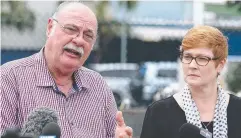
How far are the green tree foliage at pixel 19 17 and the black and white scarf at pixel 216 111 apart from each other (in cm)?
604

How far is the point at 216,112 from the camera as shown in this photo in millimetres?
3875

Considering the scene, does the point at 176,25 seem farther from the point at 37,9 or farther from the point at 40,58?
the point at 40,58

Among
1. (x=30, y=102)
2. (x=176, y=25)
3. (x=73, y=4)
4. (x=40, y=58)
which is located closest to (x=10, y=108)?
(x=30, y=102)

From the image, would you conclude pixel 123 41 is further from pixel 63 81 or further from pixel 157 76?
pixel 63 81

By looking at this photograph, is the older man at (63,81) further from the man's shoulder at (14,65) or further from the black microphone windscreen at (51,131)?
the black microphone windscreen at (51,131)

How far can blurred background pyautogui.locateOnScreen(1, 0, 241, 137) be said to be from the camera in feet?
33.3

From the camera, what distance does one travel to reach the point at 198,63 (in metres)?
3.78

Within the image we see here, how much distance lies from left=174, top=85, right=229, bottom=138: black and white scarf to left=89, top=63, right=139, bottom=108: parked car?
813cm

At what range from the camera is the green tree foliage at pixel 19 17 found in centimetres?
1002

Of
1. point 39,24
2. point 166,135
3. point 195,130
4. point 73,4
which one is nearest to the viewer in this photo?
point 195,130

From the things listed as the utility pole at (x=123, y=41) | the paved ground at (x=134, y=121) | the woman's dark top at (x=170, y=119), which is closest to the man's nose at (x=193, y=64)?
the woman's dark top at (x=170, y=119)

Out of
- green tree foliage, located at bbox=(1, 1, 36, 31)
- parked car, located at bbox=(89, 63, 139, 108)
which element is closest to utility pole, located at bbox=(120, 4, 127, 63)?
parked car, located at bbox=(89, 63, 139, 108)

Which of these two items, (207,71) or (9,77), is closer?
(9,77)

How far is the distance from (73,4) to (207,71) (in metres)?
0.90
